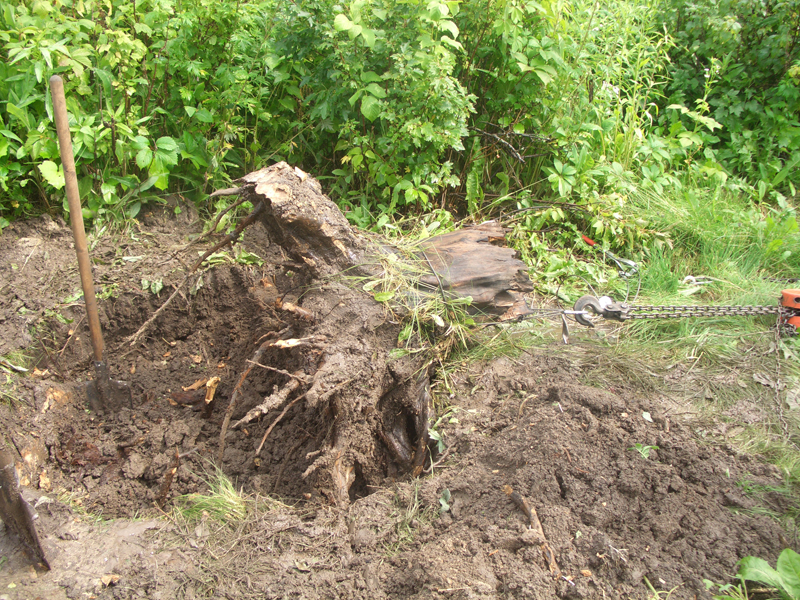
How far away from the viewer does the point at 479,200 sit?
3.97 metres

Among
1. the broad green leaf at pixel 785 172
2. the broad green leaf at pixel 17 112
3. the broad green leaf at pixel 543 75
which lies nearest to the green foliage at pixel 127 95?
the broad green leaf at pixel 17 112

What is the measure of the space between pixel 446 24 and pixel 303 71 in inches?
41.0

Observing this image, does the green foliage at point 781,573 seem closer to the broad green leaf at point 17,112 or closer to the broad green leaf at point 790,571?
the broad green leaf at point 790,571

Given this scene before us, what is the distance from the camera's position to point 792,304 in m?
2.78

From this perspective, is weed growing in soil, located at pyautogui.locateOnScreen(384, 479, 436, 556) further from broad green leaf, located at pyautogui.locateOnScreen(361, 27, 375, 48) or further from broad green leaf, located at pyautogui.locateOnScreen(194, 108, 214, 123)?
broad green leaf, located at pyautogui.locateOnScreen(194, 108, 214, 123)

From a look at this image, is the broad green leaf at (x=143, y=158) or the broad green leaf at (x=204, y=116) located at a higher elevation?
the broad green leaf at (x=204, y=116)

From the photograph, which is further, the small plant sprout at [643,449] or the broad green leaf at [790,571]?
the small plant sprout at [643,449]

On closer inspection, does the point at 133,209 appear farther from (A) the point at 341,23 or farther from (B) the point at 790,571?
(B) the point at 790,571

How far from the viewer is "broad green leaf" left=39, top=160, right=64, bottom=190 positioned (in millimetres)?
3107

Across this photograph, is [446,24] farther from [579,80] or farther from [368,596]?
[368,596]

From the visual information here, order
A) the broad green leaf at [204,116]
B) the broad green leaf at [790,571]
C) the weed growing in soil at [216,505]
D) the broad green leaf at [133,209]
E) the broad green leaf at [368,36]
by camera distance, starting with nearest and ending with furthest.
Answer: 1. the broad green leaf at [790,571]
2. the weed growing in soil at [216,505]
3. the broad green leaf at [368,36]
4. the broad green leaf at [204,116]
5. the broad green leaf at [133,209]

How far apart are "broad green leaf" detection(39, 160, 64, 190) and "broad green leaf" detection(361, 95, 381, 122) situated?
1.80 m

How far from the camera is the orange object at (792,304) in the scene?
2.76 metres

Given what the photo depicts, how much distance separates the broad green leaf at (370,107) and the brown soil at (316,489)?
3.78 ft
